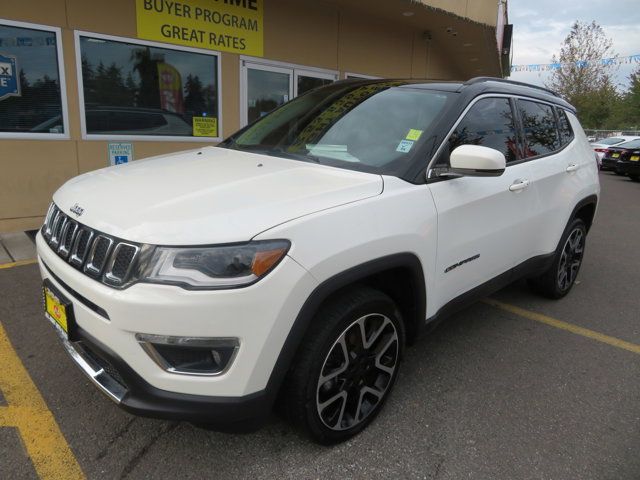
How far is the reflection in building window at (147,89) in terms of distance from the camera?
20.7 ft

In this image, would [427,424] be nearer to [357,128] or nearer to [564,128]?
[357,128]

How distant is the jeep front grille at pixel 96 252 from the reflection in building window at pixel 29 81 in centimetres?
429

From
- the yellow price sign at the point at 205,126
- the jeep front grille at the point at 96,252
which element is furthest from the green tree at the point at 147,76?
the jeep front grille at the point at 96,252

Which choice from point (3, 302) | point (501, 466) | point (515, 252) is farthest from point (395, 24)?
point (501, 466)

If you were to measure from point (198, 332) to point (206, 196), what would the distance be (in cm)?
62

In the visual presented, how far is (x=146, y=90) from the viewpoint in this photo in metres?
6.80

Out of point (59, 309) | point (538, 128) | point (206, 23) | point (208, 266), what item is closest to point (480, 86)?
point (538, 128)

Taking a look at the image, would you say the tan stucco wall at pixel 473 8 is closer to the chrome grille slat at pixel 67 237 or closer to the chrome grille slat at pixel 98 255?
the chrome grille slat at pixel 67 237

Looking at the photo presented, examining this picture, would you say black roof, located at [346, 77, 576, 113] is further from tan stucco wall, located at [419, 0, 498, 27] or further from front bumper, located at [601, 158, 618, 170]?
front bumper, located at [601, 158, 618, 170]

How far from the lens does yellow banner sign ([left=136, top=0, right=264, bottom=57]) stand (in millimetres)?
6605

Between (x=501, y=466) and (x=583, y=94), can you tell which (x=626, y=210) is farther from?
(x=583, y=94)

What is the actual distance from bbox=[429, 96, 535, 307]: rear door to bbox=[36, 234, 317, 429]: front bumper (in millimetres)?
1042

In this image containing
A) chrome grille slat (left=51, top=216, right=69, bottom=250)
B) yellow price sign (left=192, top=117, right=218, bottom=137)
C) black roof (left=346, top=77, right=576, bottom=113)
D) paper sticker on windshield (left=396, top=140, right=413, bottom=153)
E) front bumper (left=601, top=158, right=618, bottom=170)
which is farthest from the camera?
front bumper (left=601, top=158, right=618, bottom=170)

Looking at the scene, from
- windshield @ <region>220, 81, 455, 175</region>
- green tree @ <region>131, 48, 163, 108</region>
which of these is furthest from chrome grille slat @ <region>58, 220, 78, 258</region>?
green tree @ <region>131, 48, 163, 108</region>
